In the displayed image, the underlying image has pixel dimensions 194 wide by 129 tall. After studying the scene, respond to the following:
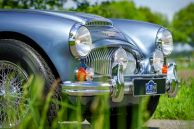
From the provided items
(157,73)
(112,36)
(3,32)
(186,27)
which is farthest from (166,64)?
(186,27)

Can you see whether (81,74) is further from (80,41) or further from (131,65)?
(131,65)

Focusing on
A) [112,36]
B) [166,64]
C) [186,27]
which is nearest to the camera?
[112,36]

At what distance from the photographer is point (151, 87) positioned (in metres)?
5.04

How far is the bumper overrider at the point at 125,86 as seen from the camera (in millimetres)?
4531

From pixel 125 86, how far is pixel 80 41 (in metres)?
0.50

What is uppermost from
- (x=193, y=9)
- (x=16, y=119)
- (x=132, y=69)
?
(x=193, y=9)

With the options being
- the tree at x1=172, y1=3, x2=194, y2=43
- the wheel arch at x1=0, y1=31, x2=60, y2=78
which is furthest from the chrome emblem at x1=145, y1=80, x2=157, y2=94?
the tree at x1=172, y1=3, x2=194, y2=43

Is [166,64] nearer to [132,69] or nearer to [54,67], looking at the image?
[132,69]

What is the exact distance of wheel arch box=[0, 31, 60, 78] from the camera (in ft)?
15.3

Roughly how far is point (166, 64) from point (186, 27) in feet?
239

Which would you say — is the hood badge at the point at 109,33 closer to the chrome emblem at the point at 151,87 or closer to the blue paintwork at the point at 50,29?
the blue paintwork at the point at 50,29

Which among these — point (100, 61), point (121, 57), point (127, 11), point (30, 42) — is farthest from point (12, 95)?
point (127, 11)

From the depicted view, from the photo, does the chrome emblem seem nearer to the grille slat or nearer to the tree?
the grille slat

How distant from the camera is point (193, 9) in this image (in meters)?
80.3
